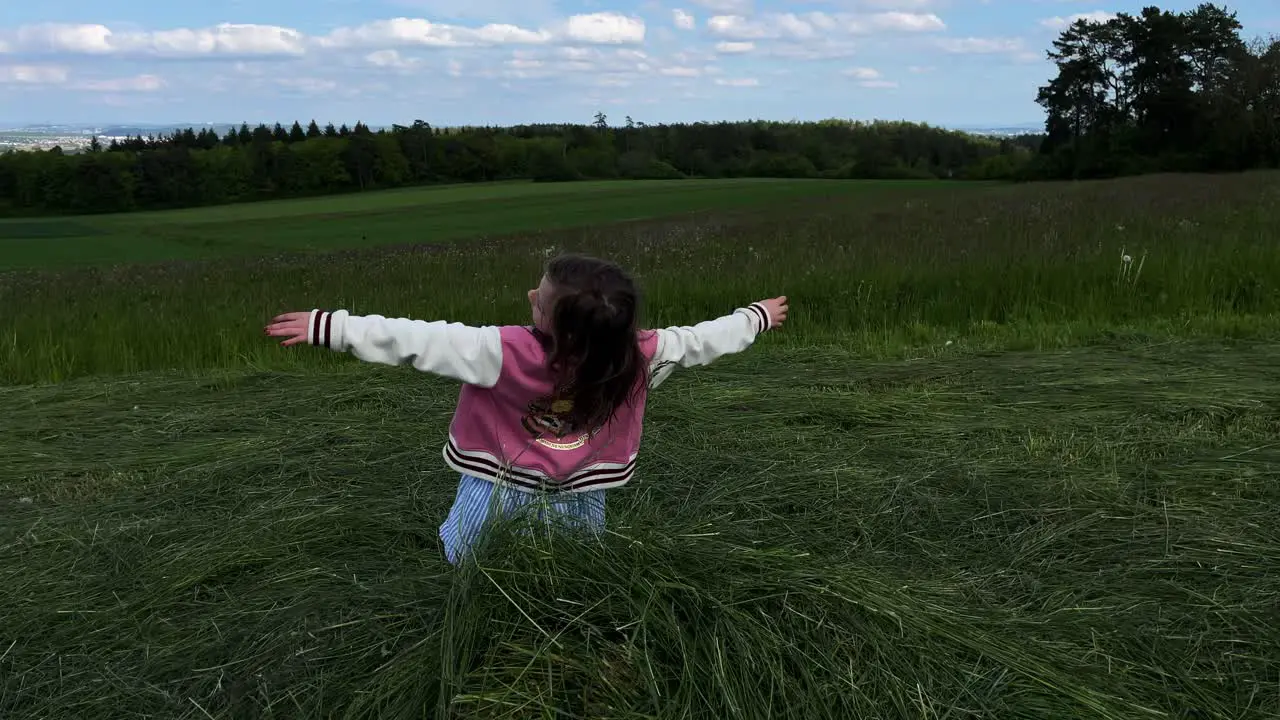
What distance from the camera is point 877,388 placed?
533 centimetres

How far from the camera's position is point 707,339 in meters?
2.84

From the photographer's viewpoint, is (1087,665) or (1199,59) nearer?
(1087,665)

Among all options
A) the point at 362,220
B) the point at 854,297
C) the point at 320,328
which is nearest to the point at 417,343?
the point at 320,328

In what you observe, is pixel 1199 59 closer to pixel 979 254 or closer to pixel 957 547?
pixel 979 254

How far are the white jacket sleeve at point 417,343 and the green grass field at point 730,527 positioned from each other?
0.51 m

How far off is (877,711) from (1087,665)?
577 millimetres

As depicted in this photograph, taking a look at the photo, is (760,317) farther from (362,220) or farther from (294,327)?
(362,220)

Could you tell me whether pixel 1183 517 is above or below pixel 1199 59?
below

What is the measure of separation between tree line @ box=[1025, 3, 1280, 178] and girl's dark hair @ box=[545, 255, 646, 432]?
4812 cm

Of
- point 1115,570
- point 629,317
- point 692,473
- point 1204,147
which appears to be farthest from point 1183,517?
point 1204,147

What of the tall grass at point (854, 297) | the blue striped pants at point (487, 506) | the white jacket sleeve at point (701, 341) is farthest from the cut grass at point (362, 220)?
the white jacket sleeve at point (701, 341)

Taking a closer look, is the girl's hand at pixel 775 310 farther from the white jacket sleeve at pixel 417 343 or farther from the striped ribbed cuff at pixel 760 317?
the white jacket sleeve at pixel 417 343

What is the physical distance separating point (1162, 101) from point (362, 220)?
39.7 m

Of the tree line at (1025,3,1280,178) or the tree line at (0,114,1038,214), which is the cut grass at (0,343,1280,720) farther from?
the tree line at (0,114,1038,214)
